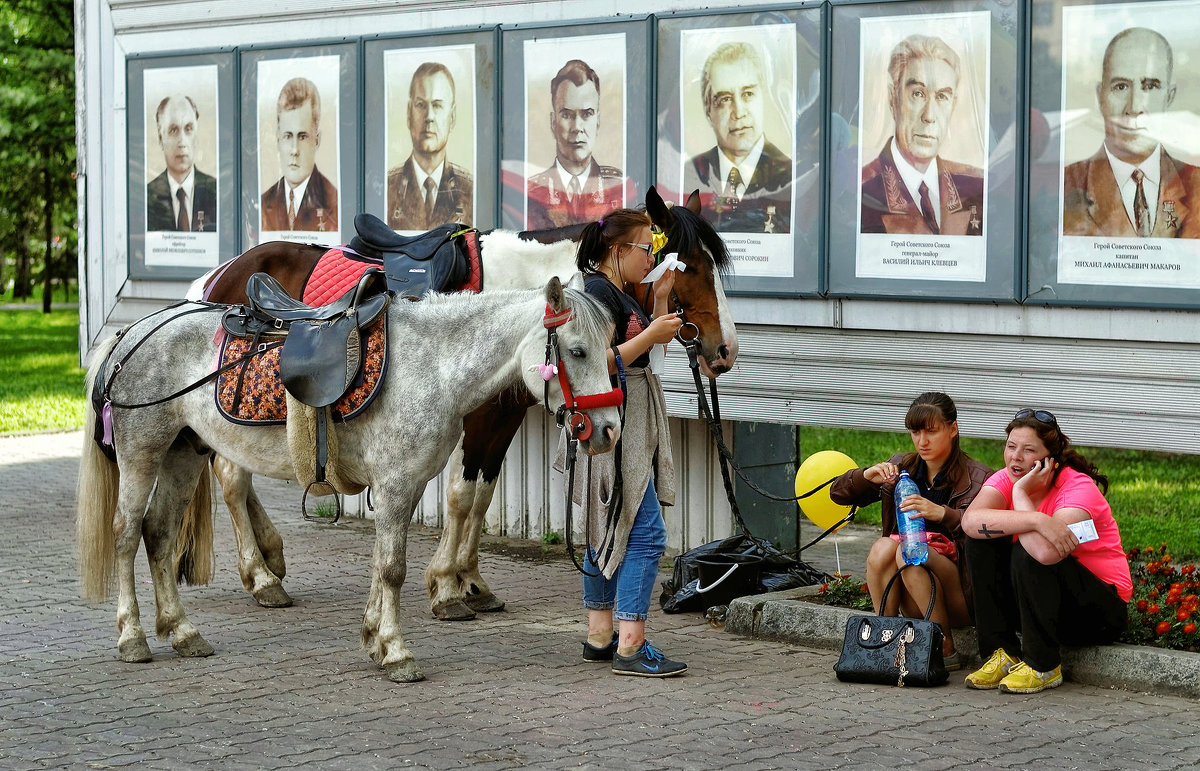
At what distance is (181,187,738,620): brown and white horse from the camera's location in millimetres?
6688

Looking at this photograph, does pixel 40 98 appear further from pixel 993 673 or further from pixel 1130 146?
pixel 993 673

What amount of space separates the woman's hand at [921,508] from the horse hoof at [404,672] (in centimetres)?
215

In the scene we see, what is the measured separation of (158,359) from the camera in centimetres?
664

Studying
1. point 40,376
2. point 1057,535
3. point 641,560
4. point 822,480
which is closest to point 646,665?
point 641,560

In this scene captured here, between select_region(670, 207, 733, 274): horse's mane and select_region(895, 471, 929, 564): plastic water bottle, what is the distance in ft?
4.27

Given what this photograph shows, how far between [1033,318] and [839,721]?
2.58 m

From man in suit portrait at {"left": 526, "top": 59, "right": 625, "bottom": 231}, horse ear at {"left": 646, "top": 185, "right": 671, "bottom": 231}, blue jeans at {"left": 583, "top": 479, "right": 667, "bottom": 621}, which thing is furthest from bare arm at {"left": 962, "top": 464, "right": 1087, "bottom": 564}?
man in suit portrait at {"left": 526, "top": 59, "right": 625, "bottom": 231}

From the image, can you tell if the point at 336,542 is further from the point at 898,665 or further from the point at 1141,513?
the point at 1141,513

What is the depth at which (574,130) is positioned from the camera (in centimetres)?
899

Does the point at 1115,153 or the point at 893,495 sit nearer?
the point at 893,495

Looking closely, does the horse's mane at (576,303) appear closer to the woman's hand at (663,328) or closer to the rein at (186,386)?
the woman's hand at (663,328)

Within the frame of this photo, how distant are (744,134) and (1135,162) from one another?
7.21 feet

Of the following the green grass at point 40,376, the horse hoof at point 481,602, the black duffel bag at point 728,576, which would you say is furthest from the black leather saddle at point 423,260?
the green grass at point 40,376

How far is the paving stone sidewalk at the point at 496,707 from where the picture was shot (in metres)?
5.21
